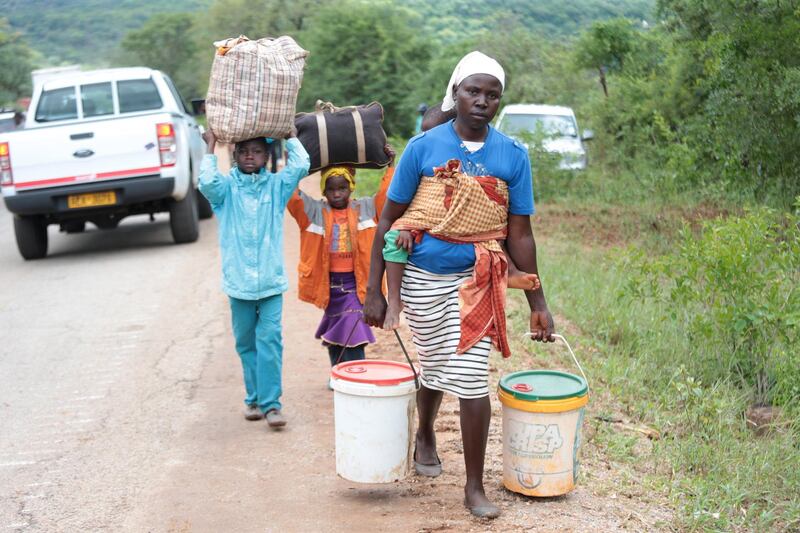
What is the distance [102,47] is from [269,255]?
91604 millimetres

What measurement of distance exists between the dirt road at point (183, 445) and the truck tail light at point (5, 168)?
7.63 feet

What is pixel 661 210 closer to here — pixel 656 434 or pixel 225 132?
pixel 656 434

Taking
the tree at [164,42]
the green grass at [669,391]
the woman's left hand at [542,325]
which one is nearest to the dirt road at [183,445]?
the green grass at [669,391]

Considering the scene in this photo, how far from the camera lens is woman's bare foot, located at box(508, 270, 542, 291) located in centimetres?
416

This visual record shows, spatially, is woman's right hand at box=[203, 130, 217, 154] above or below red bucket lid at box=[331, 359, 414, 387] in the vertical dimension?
above

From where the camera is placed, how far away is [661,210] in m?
12.8

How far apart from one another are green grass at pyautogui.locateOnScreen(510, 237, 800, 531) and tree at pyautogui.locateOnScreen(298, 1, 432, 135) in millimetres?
23111

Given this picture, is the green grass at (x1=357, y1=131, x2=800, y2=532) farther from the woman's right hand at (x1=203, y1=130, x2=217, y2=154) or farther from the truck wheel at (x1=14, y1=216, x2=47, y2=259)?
the truck wheel at (x1=14, y1=216, x2=47, y2=259)

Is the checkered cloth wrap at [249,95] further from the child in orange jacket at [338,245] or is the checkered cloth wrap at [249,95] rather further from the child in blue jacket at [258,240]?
the child in orange jacket at [338,245]

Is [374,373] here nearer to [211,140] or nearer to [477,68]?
[477,68]

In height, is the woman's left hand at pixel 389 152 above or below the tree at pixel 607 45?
above

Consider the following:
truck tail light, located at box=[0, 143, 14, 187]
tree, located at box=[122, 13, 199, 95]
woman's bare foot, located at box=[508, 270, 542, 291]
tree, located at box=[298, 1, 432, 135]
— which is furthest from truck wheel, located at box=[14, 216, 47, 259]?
tree, located at box=[122, 13, 199, 95]

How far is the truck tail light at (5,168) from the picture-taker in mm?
11070

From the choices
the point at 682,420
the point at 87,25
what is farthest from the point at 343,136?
the point at 87,25
